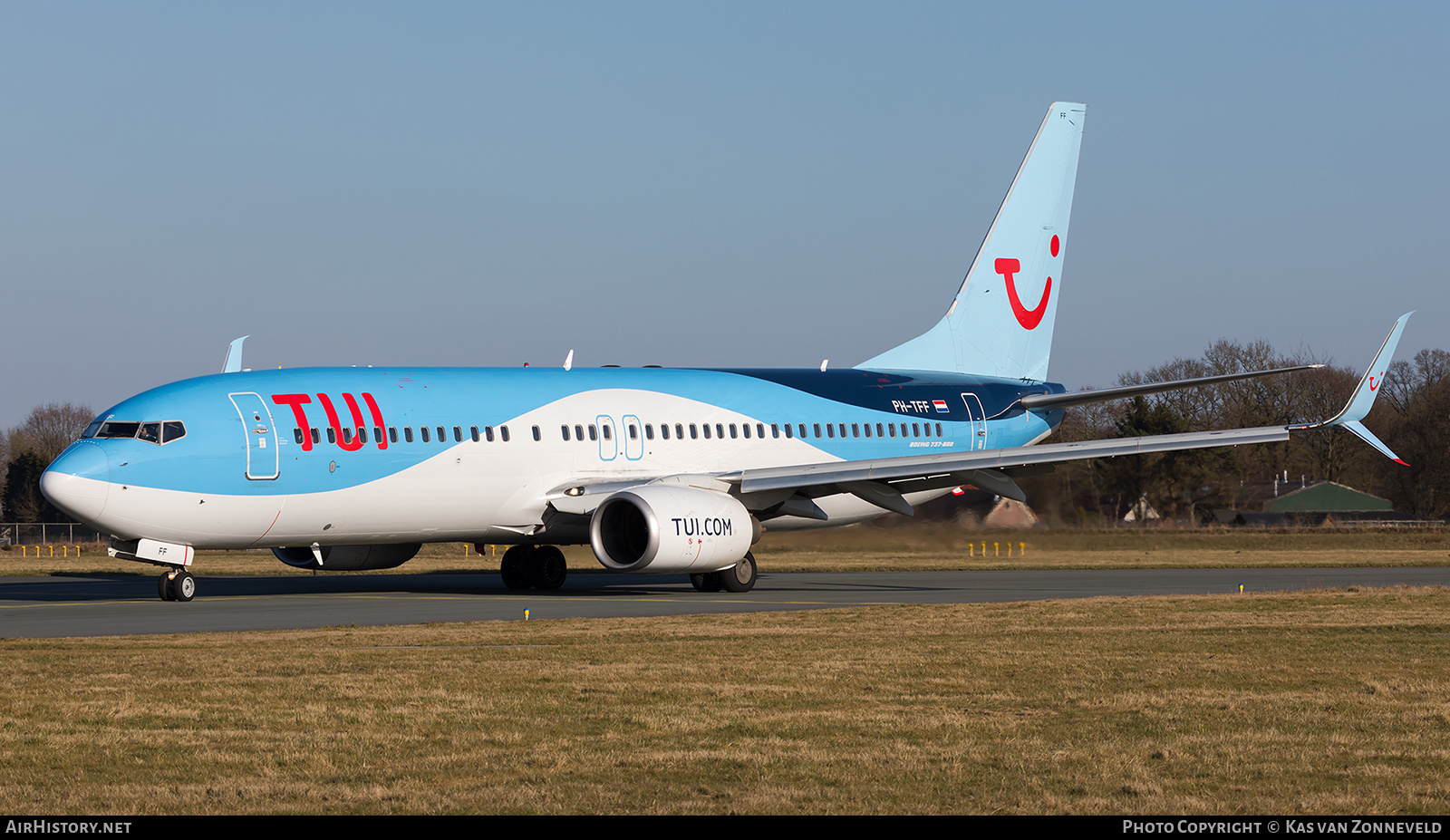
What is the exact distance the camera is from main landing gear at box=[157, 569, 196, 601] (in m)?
23.1

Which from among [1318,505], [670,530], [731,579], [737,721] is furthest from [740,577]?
[1318,505]

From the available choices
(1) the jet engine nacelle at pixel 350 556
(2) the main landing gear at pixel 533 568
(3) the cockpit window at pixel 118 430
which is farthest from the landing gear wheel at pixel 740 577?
(3) the cockpit window at pixel 118 430

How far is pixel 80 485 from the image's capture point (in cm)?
2156

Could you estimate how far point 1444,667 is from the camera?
43.9 feet

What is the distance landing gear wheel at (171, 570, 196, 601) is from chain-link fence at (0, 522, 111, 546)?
34.5 metres

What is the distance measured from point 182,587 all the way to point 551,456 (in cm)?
621

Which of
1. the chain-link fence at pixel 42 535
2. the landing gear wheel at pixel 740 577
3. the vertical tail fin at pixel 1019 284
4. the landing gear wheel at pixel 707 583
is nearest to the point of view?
the landing gear wheel at pixel 740 577

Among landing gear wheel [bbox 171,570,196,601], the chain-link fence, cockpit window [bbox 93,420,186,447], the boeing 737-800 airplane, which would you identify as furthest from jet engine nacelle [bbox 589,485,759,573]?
the chain-link fence

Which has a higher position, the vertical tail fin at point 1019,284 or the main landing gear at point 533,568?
the vertical tail fin at point 1019,284

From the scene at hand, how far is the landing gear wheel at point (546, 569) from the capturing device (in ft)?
93.2

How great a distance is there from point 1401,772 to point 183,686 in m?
8.98

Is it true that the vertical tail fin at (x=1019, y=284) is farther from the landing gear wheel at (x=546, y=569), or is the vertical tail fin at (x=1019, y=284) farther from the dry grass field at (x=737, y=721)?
the dry grass field at (x=737, y=721)

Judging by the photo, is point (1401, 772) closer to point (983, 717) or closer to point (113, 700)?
point (983, 717)

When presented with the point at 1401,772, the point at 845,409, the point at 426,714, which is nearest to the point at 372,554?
the point at 845,409
